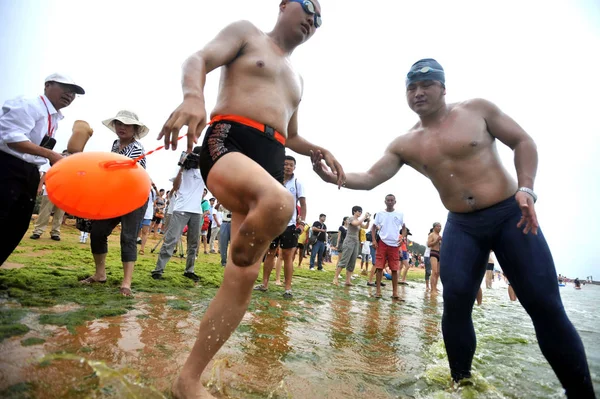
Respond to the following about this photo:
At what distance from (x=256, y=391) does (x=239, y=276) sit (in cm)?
62

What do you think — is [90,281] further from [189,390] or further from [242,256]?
[242,256]

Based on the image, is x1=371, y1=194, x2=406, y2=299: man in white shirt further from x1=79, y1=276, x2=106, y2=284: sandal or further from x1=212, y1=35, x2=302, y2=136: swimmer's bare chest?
x1=212, y1=35, x2=302, y2=136: swimmer's bare chest

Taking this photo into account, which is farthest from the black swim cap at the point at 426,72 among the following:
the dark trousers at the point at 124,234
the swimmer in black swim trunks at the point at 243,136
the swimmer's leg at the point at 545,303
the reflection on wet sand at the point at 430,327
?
the dark trousers at the point at 124,234

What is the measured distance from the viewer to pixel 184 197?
573cm

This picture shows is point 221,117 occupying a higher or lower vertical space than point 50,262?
higher

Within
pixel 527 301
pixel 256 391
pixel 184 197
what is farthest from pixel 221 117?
pixel 184 197

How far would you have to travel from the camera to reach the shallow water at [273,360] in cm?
164

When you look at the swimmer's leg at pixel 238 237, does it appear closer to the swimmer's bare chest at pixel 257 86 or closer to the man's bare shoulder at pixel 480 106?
the swimmer's bare chest at pixel 257 86

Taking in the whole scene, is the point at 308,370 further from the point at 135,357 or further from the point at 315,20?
the point at 315,20

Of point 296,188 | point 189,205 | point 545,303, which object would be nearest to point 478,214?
point 545,303

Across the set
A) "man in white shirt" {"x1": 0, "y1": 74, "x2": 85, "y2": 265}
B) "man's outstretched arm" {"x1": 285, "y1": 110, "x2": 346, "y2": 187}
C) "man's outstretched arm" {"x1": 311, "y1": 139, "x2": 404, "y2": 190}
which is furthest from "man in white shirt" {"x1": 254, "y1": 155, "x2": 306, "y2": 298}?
"man in white shirt" {"x1": 0, "y1": 74, "x2": 85, "y2": 265}

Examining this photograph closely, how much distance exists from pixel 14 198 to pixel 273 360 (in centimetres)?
255

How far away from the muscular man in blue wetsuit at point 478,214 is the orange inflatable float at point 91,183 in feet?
4.56

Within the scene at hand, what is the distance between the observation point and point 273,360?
2299 mm
